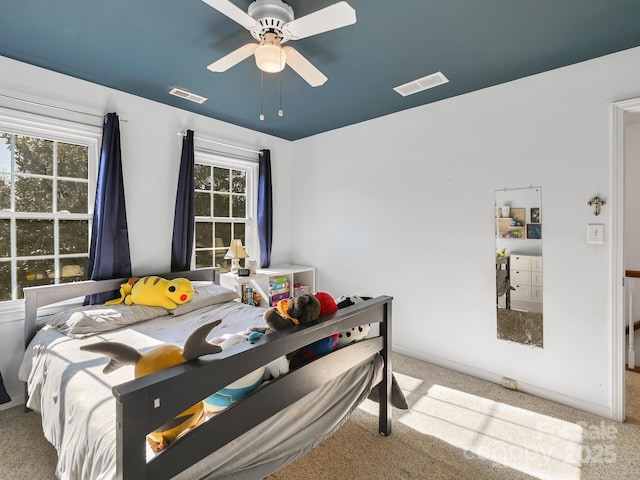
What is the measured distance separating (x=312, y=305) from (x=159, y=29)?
73.4 inches

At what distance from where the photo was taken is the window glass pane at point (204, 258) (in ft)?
11.4

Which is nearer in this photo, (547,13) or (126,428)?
(126,428)

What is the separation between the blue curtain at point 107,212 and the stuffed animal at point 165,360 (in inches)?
74.0

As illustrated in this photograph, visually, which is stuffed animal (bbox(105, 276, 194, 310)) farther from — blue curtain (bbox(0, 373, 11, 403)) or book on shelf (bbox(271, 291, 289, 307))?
book on shelf (bbox(271, 291, 289, 307))

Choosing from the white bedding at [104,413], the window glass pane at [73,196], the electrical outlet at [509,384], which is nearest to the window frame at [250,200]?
the window glass pane at [73,196]

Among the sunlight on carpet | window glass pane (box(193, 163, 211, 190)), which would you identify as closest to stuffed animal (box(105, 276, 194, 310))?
window glass pane (box(193, 163, 211, 190))

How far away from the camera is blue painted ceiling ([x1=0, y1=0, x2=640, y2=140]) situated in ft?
5.65

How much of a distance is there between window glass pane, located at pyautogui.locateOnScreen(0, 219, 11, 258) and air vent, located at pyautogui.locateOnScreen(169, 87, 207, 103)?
161cm

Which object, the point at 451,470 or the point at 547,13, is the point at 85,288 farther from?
the point at 547,13

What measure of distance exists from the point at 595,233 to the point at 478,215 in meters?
0.79

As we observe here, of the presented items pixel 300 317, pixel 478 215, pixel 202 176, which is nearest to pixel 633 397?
pixel 478 215

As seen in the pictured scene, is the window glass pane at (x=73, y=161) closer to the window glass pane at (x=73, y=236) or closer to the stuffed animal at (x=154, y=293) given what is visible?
the window glass pane at (x=73, y=236)

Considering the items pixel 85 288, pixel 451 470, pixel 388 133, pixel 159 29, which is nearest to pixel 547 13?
pixel 388 133

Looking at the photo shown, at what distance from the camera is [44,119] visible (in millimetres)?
2400
